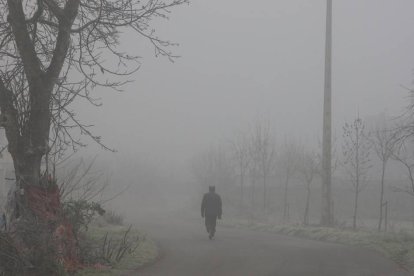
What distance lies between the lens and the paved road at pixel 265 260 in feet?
35.7

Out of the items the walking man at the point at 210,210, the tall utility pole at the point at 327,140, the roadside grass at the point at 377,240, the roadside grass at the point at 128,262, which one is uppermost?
the tall utility pole at the point at 327,140

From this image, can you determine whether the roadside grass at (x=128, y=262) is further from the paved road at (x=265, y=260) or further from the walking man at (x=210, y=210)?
the walking man at (x=210, y=210)

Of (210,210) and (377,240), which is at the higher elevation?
(210,210)

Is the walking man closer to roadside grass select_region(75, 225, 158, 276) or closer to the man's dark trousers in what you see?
the man's dark trousers

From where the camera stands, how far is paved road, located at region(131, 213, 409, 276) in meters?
10.9

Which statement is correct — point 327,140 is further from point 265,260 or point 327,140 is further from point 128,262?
point 128,262

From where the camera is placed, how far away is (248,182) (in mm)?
59594

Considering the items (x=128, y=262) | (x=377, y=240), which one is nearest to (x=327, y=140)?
(x=377, y=240)

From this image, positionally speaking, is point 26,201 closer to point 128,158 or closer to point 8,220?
point 8,220

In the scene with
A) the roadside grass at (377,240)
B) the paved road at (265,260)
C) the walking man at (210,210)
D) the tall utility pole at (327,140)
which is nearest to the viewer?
the paved road at (265,260)

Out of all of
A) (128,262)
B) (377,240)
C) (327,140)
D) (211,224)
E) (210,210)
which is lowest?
(128,262)

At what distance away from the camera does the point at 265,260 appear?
12.5 meters

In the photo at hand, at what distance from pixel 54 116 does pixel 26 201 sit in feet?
7.85

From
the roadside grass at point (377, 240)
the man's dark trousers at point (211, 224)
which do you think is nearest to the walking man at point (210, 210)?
the man's dark trousers at point (211, 224)
